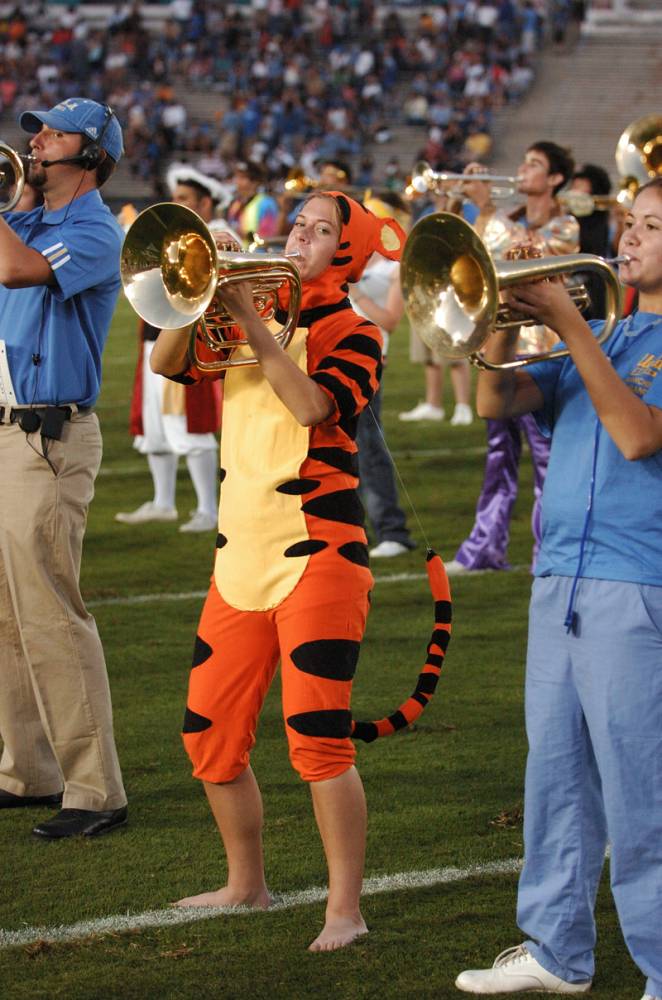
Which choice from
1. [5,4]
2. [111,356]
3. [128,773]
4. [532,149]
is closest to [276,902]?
[128,773]

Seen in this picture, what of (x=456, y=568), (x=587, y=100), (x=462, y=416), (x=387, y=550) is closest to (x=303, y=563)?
(x=456, y=568)

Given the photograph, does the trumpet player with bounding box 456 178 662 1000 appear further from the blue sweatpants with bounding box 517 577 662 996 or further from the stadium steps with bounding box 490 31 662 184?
the stadium steps with bounding box 490 31 662 184

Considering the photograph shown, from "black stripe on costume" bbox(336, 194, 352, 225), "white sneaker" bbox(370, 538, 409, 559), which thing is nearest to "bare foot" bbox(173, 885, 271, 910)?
"black stripe on costume" bbox(336, 194, 352, 225)

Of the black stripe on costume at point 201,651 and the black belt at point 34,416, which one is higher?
the black belt at point 34,416

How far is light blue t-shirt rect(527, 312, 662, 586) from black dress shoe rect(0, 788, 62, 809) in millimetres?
2123

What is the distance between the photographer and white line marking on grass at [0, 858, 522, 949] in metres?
3.92

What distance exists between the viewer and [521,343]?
24.9 ft

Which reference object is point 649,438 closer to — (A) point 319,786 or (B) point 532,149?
(A) point 319,786

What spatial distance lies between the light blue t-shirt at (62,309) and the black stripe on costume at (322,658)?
1.27 m

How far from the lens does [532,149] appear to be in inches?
307

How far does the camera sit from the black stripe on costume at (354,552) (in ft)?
12.5

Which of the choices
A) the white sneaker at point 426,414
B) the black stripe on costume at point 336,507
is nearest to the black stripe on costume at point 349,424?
the black stripe on costume at point 336,507

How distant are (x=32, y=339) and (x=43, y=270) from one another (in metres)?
0.21

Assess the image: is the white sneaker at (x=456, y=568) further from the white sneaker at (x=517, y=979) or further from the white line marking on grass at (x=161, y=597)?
the white sneaker at (x=517, y=979)
